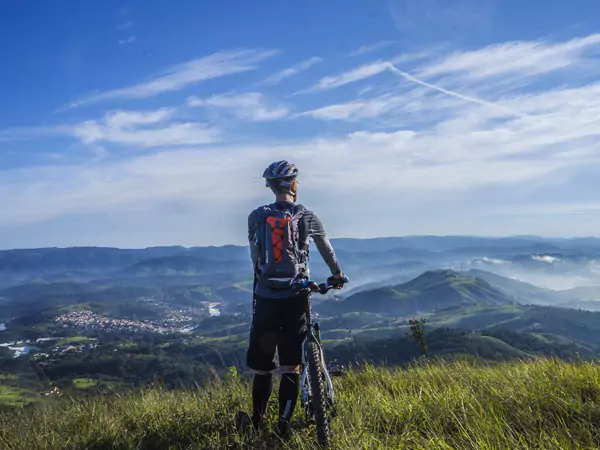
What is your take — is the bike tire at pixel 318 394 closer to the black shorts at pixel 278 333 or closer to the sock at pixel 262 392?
the black shorts at pixel 278 333

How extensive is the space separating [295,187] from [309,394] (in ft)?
8.24

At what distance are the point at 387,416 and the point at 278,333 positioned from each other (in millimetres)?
1507

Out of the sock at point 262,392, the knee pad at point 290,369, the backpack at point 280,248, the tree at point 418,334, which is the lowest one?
Answer: the tree at point 418,334

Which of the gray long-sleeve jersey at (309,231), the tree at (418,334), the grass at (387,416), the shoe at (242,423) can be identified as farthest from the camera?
the tree at (418,334)

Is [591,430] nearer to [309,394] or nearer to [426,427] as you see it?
[426,427]

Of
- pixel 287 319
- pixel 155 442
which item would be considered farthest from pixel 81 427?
pixel 287 319

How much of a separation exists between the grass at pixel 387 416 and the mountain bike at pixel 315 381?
0.18 m

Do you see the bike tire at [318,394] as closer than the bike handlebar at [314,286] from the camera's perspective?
Yes

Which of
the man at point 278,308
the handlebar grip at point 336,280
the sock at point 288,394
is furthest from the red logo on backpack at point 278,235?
the sock at point 288,394

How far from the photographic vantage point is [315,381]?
4859 millimetres

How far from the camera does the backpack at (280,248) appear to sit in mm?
5316

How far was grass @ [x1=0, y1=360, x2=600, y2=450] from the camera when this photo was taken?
3961mm

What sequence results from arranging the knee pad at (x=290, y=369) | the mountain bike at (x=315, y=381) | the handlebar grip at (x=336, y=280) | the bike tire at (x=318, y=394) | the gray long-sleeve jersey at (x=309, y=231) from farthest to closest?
the gray long-sleeve jersey at (x=309, y=231) → the handlebar grip at (x=336, y=280) → the knee pad at (x=290, y=369) → the mountain bike at (x=315, y=381) → the bike tire at (x=318, y=394)

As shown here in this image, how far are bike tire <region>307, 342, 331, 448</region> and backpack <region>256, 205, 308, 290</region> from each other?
0.82 meters
